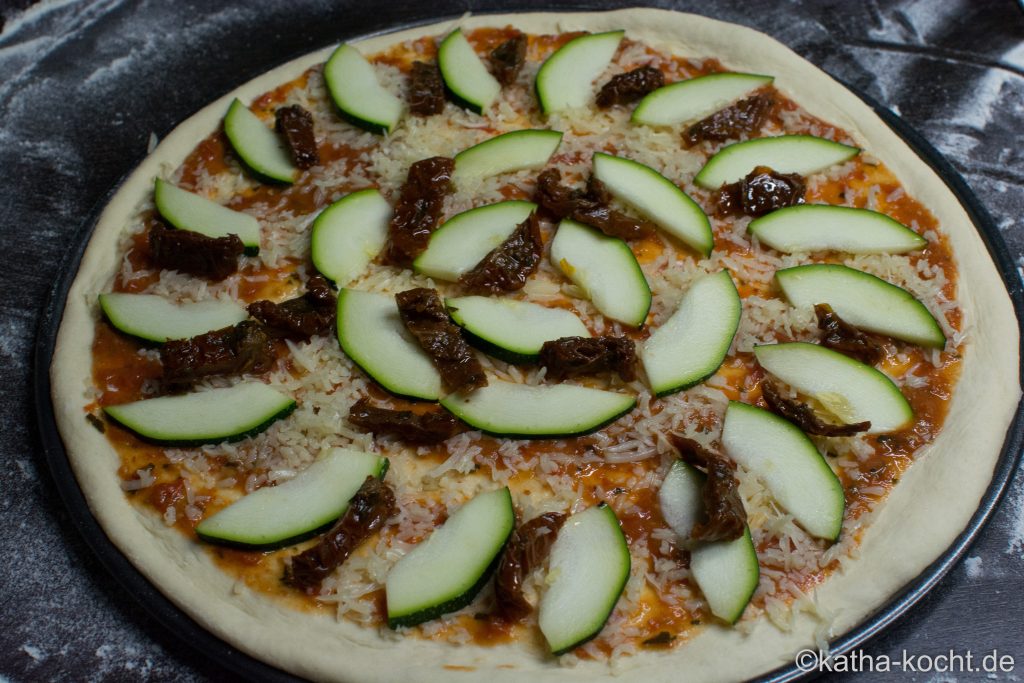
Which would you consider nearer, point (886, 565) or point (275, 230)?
point (886, 565)

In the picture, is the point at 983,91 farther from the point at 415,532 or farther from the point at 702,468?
the point at 415,532

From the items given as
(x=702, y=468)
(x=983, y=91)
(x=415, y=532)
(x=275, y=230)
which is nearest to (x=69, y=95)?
(x=275, y=230)

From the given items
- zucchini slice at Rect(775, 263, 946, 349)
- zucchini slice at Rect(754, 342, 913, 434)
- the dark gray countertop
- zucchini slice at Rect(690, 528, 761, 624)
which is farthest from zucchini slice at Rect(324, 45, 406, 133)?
zucchini slice at Rect(690, 528, 761, 624)

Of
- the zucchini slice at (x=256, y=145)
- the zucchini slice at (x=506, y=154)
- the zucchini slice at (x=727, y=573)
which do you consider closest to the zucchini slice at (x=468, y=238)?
the zucchini slice at (x=506, y=154)

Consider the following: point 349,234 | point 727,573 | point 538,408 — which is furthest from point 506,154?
point 727,573

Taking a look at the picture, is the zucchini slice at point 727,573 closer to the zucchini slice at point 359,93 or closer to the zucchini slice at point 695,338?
the zucchini slice at point 695,338

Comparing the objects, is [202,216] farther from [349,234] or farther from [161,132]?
[161,132]
